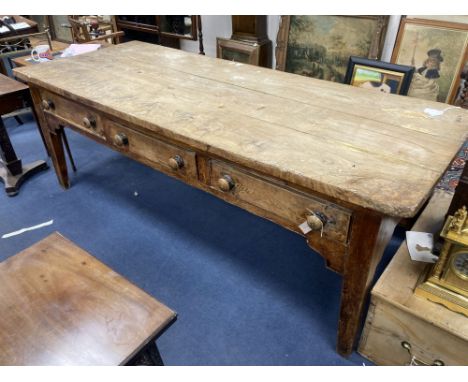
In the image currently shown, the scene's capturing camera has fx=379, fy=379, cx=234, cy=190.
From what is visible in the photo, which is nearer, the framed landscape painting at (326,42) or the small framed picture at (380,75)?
the small framed picture at (380,75)

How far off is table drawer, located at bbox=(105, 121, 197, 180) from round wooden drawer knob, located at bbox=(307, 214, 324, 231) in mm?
478

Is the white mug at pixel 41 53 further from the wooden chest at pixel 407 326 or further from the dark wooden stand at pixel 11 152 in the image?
the wooden chest at pixel 407 326

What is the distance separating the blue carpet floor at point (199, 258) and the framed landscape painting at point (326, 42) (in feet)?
4.54

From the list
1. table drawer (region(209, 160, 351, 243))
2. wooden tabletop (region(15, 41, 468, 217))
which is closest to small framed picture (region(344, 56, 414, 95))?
wooden tabletop (region(15, 41, 468, 217))

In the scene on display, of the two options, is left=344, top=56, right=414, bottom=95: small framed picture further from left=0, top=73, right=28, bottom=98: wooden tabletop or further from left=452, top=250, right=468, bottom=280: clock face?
left=0, top=73, right=28, bottom=98: wooden tabletop

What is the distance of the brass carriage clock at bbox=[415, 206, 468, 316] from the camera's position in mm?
1065

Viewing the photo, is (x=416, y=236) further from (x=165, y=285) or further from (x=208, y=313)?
(x=165, y=285)

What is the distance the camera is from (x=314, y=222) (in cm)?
111

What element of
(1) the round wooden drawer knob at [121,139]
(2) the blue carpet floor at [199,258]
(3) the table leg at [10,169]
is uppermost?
(1) the round wooden drawer knob at [121,139]

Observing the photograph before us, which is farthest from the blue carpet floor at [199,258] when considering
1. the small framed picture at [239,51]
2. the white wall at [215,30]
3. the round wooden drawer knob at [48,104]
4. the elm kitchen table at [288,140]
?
the white wall at [215,30]

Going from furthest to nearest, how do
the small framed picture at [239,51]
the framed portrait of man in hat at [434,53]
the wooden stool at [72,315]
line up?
the small framed picture at [239,51] < the framed portrait of man in hat at [434,53] < the wooden stool at [72,315]

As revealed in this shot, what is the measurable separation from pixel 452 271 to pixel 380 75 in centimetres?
105

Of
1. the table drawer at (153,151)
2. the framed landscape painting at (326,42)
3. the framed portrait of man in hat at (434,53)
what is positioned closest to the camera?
the table drawer at (153,151)

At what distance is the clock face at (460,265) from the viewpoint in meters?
1.11
